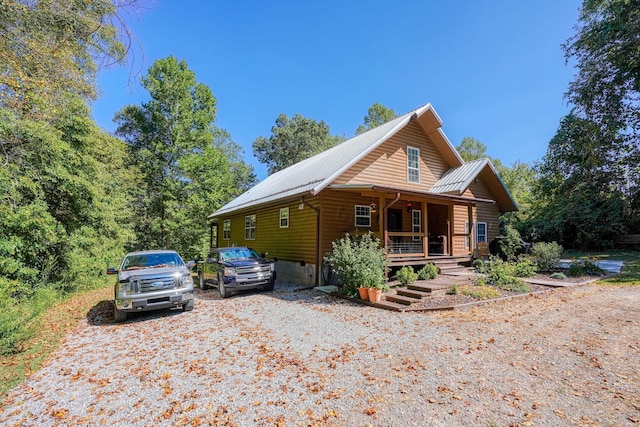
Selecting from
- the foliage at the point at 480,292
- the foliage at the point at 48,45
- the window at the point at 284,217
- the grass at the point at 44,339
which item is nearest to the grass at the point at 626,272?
the foliage at the point at 480,292

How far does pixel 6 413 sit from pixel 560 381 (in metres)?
6.68

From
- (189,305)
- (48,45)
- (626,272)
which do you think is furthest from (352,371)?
(626,272)

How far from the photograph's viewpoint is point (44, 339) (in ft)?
20.4

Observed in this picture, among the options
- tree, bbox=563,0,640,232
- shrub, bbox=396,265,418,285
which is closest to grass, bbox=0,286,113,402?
shrub, bbox=396,265,418,285

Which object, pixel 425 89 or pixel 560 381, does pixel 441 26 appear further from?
pixel 560 381

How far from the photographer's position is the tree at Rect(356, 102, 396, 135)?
3634cm

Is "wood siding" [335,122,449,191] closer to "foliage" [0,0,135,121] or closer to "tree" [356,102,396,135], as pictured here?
"foliage" [0,0,135,121]

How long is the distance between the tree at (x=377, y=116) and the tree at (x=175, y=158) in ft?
62.5

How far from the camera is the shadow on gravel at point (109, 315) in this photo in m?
7.68

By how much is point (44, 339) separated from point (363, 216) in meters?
10.7

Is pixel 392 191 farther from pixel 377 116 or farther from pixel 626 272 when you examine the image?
pixel 377 116

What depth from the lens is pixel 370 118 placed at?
37062 mm

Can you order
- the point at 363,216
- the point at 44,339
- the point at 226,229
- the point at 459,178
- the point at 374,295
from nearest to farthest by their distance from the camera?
the point at 44,339, the point at 374,295, the point at 363,216, the point at 459,178, the point at 226,229

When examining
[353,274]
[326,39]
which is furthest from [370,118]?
[353,274]
